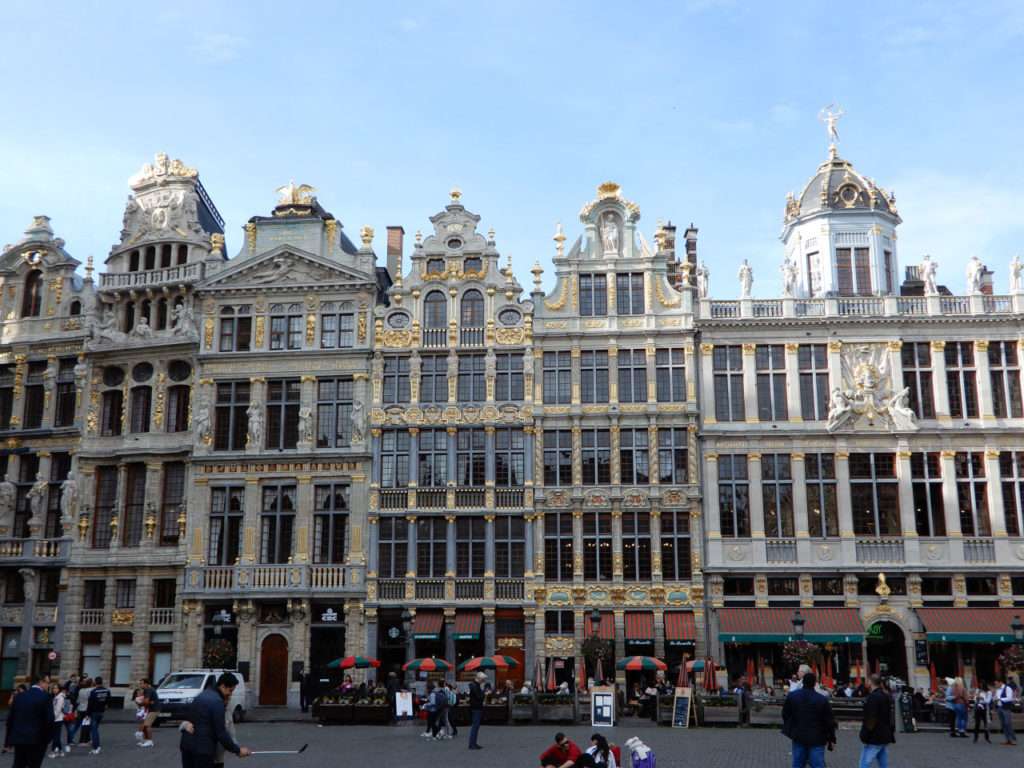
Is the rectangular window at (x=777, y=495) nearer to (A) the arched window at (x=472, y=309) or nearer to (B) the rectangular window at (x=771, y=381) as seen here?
(B) the rectangular window at (x=771, y=381)

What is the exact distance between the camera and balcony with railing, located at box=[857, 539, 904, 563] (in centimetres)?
3878

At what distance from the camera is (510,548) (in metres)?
40.0

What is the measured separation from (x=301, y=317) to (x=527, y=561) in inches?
536

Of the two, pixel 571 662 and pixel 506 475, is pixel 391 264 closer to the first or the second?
pixel 506 475

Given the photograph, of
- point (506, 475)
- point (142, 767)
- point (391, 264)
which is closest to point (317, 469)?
point (506, 475)

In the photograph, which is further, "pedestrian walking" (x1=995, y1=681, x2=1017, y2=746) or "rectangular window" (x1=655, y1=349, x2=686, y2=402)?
"rectangular window" (x1=655, y1=349, x2=686, y2=402)

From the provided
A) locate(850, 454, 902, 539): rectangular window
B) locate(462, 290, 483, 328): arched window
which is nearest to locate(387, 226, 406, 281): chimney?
locate(462, 290, 483, 328): arched window

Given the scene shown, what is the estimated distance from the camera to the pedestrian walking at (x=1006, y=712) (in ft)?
83.1

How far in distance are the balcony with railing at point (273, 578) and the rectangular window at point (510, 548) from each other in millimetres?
5321

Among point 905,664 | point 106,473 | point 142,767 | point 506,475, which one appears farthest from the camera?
point 106,473

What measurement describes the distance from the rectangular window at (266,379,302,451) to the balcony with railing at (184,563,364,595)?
16.1 feet

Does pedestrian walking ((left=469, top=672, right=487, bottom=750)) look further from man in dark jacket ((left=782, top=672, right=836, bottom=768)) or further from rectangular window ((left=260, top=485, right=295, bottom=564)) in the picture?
rectangular window ((left=260, top=485, right=295, bottom=564))

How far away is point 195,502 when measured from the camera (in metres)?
41.5

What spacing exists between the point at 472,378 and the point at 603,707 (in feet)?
54.9
